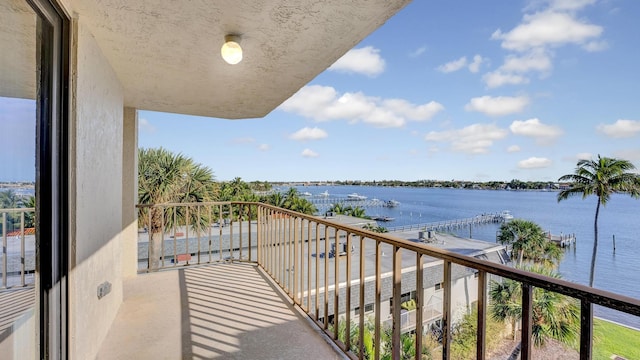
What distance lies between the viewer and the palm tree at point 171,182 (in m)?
9.45

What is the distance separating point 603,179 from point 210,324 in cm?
2298

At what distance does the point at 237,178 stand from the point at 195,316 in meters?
19.9

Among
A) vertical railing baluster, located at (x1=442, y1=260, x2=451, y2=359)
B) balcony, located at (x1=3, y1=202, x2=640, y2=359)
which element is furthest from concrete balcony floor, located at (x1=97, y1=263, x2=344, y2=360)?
vertical railing baluster, located at (x1=442, y1=260, x2=451, y2=359)

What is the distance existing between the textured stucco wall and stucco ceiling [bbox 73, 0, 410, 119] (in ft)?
0.63

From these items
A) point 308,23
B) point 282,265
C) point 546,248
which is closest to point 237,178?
point 282,265

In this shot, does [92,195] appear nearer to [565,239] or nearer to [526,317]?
[526,317]

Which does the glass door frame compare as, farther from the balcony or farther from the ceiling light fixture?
the ceiling light fixture

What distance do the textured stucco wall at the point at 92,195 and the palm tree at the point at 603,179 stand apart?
2330 centimetres

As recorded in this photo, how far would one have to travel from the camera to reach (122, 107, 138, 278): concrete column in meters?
3.61

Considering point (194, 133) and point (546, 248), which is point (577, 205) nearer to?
point (546, 248)

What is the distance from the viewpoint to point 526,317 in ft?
3.15

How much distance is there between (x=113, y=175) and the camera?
96.5 inches

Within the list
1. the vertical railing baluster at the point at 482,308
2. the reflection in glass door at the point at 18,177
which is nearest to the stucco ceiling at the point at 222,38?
the reflection in glass door at the point at 18,177

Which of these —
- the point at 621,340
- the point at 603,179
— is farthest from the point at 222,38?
the point at 603,179
